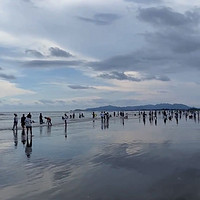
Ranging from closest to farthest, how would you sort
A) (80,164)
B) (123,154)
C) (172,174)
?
(172,174), (80,164), (123,154)

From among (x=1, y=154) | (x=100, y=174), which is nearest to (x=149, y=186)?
(x=100, y=174)

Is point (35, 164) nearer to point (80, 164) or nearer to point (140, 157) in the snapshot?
point (80, 164)

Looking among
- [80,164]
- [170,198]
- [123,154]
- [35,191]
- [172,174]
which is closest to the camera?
[170,198]

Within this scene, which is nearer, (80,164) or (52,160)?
(80,164)

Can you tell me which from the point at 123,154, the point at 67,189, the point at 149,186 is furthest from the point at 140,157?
the point at 67,189

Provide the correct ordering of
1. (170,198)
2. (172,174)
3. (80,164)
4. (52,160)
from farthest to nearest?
(52,160) < (80,164) < (172,174) < (170,198)

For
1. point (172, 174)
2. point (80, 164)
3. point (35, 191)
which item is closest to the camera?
point (35, 191)

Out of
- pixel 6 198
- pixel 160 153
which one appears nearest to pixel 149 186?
pixel 6 198

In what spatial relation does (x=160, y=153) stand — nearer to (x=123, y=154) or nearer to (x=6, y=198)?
(x=123, y=154)

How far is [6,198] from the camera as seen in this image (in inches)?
362

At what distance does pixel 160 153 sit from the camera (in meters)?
17.7

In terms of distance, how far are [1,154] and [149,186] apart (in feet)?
35.5

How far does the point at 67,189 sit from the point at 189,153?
9.70m

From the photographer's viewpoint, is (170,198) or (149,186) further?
(149,186)
